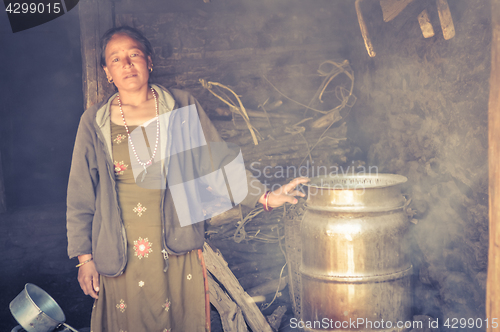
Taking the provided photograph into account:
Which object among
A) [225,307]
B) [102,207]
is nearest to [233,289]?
[225,307]

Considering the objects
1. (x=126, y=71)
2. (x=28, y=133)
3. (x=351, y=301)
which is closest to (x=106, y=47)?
(x=126, y=71)

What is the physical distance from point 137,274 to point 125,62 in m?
1.07

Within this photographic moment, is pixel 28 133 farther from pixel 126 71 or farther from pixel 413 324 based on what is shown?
pixel 413 324

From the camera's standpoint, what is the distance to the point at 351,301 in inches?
90.8

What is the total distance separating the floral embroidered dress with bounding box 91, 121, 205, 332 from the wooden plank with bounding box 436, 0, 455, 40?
165cm

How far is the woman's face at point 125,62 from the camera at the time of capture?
2.08 meters

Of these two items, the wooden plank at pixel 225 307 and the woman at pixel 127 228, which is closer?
the woman at pixel 127 228

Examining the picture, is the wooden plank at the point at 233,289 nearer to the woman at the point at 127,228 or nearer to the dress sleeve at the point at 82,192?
the woman at the point at 127,228

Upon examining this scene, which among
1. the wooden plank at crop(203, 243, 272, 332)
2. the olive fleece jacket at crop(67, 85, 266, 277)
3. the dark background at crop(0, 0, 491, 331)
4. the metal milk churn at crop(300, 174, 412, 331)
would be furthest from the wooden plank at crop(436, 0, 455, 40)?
the wooden plank at crop(203, 243, 272, 332)

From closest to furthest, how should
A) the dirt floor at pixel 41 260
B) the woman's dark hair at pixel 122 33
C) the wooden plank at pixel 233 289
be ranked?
the woman's dark hair at pixel 122 33 → the wooden plank at pixel 233 289 → the dirt floor at pixel 41 260

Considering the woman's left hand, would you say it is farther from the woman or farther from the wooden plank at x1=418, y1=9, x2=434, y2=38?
the wooden plank at x1=418, y1=9, x2=434, y2=38

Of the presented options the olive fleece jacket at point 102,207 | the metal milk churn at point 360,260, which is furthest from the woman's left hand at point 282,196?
the olive fleece jacket at point 102,207

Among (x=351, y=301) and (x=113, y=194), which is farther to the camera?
(x=351, y=301)

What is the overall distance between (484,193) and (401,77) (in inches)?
42.4
